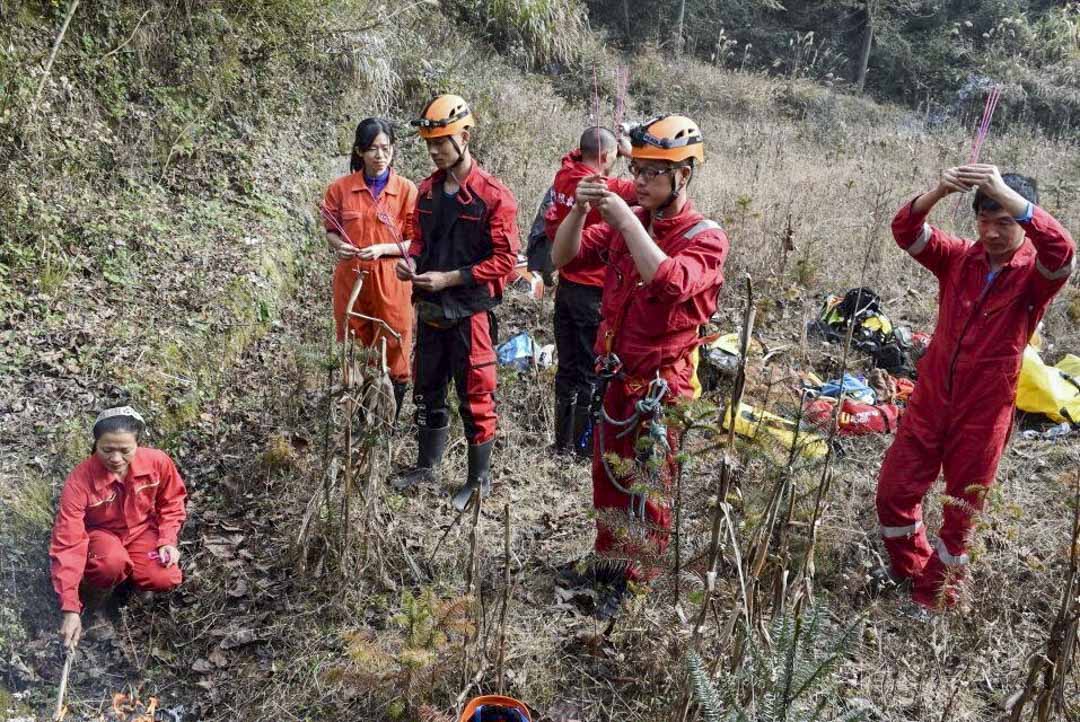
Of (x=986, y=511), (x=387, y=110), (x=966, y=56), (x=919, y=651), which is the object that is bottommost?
(x=919, y=651)

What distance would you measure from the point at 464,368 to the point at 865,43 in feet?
72.6

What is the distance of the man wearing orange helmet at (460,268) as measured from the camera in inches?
158

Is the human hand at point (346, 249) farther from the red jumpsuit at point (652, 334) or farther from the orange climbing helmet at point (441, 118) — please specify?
the red jumpsuit at point (652, 334)

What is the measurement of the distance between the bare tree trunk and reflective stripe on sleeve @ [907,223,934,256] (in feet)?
65.3

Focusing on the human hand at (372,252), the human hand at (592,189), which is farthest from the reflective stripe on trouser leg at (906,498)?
the human hand at (372,252)

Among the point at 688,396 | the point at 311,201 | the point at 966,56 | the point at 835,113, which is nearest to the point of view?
the point at 688,396

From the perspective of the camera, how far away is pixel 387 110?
30.4ft

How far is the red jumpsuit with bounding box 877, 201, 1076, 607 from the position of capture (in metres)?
3.25

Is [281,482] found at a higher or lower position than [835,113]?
lower

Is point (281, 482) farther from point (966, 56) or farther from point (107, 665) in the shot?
point (966, 56)

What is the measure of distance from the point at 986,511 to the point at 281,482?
3.49m

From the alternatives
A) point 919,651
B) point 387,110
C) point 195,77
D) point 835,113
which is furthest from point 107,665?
point 835,113

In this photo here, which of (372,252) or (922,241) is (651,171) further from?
(372,252)

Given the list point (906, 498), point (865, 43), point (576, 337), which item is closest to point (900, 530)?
point (906, 498)
